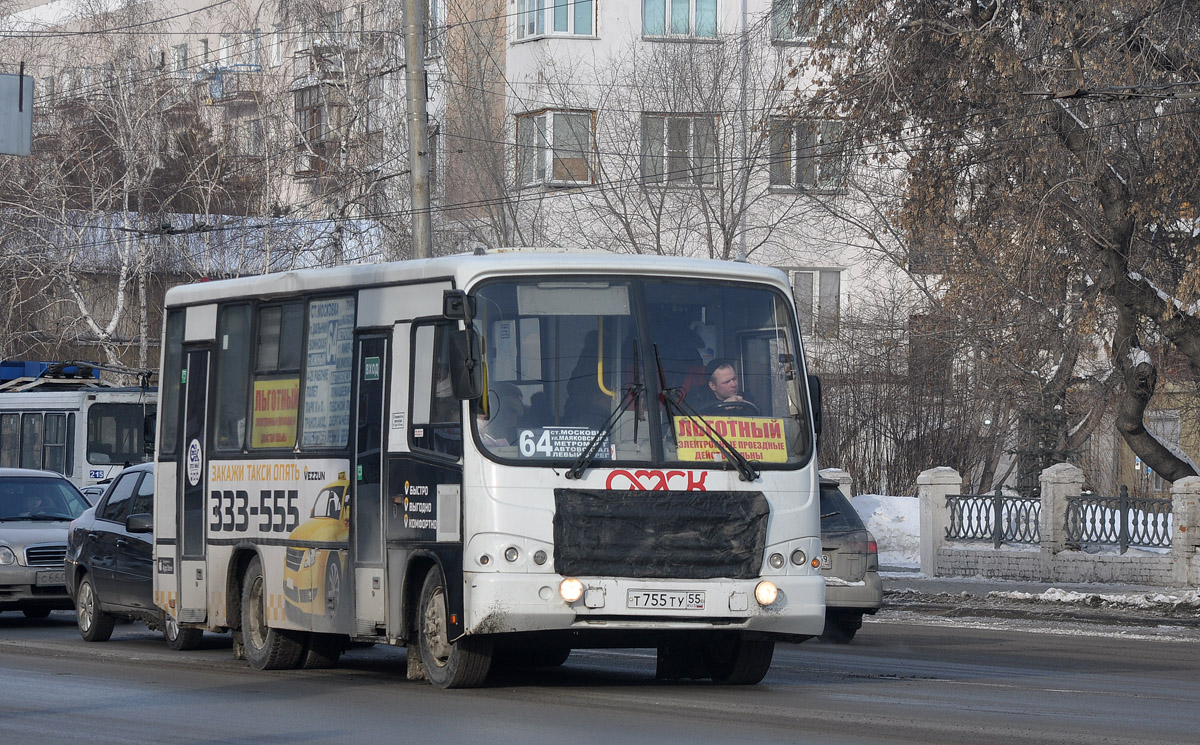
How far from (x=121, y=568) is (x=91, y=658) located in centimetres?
173

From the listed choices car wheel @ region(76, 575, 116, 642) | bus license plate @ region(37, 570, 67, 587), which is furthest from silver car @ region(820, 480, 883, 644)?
bus license plate @ region(37, 570, 67, 587)

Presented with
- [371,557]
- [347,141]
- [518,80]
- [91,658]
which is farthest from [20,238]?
[371,557]

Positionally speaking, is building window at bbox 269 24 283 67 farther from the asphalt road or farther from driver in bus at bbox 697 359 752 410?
driver in bus at bbox 697 359 752 410

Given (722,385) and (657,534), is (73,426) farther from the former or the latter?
(657,534)

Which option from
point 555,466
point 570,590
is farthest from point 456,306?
point 570,590

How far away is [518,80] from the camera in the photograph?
43.5 m

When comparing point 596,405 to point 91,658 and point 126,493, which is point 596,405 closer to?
point 91,658

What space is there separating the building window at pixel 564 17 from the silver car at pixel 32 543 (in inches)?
964

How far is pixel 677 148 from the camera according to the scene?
42031 mm

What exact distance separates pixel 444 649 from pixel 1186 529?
1519 cm

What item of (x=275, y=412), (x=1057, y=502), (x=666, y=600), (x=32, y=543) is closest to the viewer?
(x=666, y=600)

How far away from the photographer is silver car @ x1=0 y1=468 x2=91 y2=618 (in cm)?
1912

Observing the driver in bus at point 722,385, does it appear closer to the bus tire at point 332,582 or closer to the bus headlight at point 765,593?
the bus headlight at point 765,593

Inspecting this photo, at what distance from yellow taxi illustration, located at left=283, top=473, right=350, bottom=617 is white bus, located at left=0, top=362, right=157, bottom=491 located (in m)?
18.3
